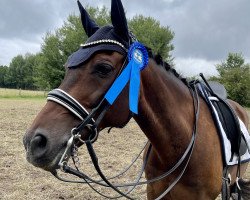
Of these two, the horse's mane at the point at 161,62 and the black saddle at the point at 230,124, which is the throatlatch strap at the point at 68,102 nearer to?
the horse's mane at the point at 161,62

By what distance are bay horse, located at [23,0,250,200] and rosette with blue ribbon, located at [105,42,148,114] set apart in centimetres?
4

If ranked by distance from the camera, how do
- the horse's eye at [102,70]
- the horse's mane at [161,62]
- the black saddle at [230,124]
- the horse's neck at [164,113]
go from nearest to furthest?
the horse's eye at [102,70] → the horse's neck at [164,113] → the horse's mane at [161,62] → the black saddle at [230,124]

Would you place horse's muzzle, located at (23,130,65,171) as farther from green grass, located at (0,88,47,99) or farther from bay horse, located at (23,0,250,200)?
green grass, located at (0,88,47,99)

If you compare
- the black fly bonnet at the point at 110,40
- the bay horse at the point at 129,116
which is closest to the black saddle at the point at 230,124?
the bay horse at the point at 129,116

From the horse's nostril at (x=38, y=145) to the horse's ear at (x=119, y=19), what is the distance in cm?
99

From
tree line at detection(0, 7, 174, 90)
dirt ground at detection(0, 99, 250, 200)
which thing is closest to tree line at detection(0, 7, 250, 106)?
tree line at detection(0, 7, 174, 90)

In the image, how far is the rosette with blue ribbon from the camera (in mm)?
2251

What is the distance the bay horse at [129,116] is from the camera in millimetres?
2098

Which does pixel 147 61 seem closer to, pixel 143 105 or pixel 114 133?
pixel 143 105

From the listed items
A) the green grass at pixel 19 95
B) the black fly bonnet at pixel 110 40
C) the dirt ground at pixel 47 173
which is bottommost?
the dirt ground at pixel 47 173

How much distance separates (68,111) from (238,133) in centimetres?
206

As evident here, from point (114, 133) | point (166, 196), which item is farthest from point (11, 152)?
point (166, 196)

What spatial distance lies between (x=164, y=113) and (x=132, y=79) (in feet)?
1.81

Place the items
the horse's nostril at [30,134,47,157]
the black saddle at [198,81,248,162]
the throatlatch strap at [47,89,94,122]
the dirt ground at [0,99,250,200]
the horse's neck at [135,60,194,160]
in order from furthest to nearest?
the dirt ground at [0,99,250,200]
the black saddle at [198,81,248,162]
the horse's neck at [135,60,194,160]
the throatlatch strap at [47,89,94,122]
the horse's nostril at [30,134,47,157]
